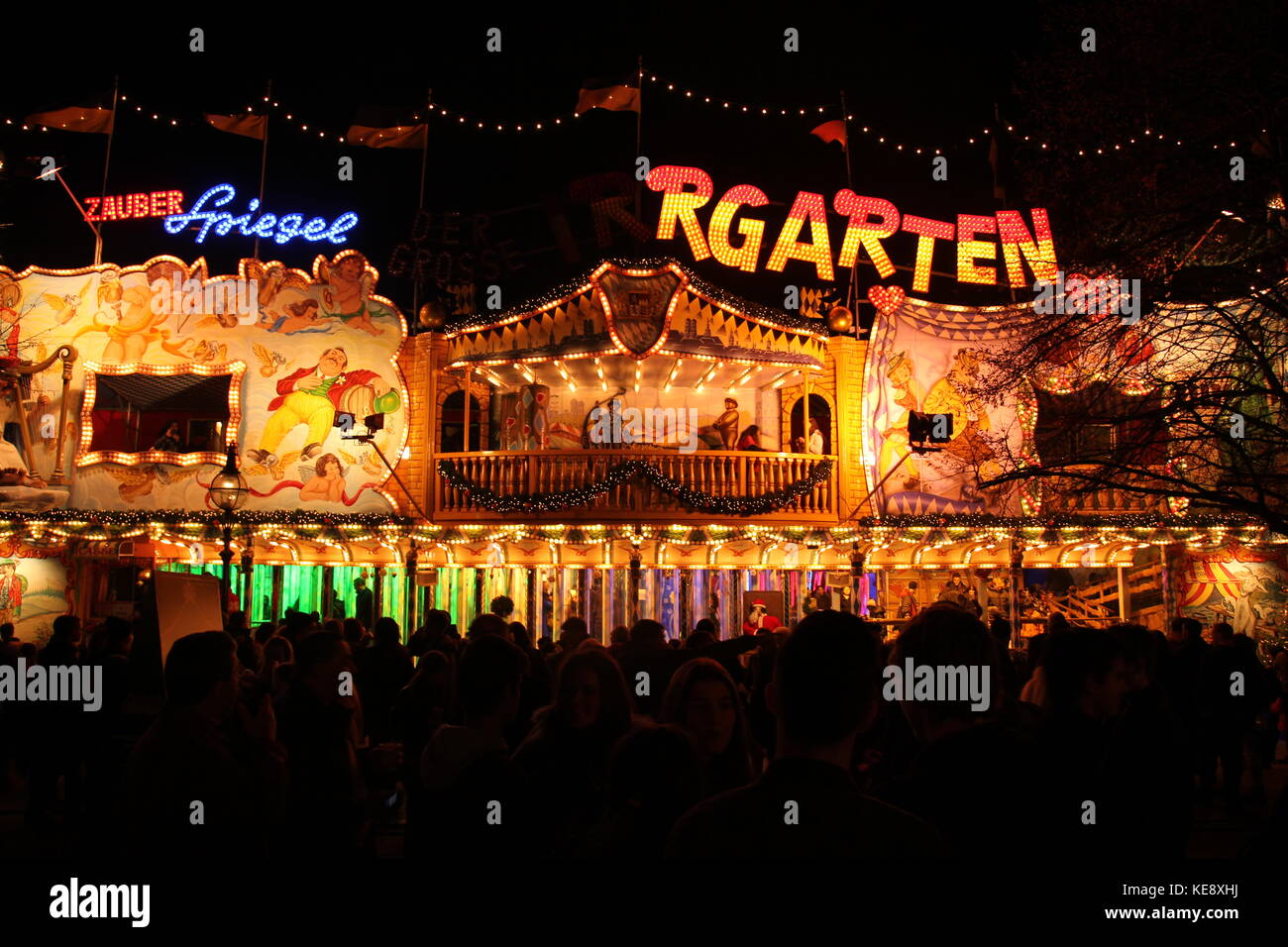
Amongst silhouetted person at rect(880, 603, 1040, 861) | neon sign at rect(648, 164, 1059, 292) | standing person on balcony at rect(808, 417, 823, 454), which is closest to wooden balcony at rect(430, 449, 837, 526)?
standing person on balcony at rect(808, 417, 823, 454)

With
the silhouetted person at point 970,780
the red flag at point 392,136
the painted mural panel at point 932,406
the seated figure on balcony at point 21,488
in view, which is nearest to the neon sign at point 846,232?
the painted mural panel at point 932,406

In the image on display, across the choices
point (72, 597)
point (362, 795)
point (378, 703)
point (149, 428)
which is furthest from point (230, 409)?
point (362, 795)

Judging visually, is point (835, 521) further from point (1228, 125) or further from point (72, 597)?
point (72, 597)

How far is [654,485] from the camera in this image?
19.2 metres

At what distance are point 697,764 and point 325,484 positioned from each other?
709 inches

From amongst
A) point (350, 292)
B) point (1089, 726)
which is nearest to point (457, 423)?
point (350, 292)

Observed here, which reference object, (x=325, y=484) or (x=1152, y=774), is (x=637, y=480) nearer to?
(x=325, y=484)

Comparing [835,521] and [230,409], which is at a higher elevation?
[230,409]

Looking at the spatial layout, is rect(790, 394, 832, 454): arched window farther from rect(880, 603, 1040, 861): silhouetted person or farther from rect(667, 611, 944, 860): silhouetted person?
rect(667, 611, 944, 860): silhouetted person

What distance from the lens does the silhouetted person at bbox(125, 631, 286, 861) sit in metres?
4.18

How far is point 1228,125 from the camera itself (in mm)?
11773
